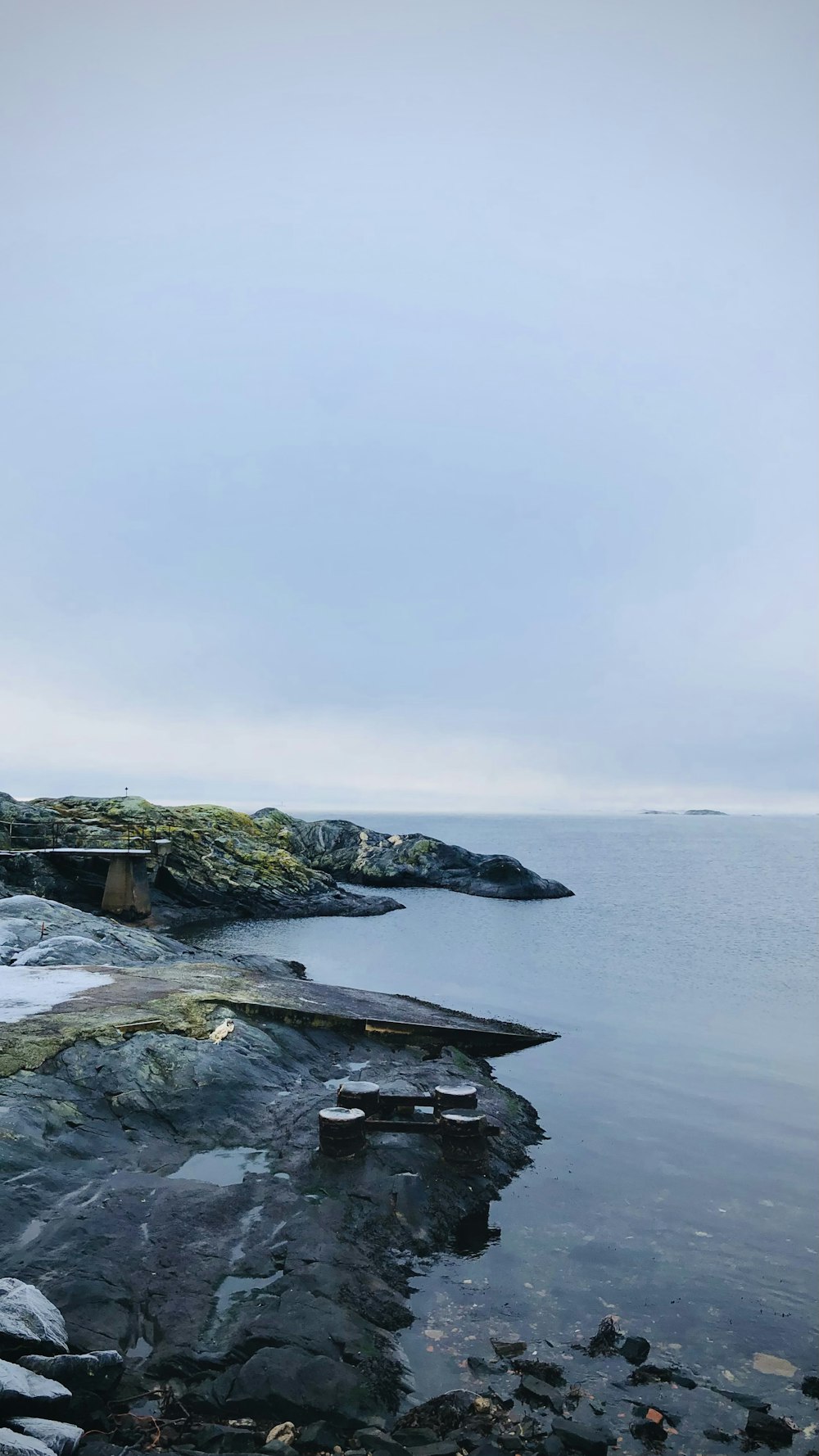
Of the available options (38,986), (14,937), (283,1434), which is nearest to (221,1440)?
(283,1434)

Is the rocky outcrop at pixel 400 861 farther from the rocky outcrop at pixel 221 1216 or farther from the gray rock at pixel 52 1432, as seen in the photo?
the gray rock at pixel 52 1432

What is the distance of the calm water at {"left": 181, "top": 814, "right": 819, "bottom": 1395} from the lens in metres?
7.98

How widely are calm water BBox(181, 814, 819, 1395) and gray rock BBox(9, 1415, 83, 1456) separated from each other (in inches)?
118

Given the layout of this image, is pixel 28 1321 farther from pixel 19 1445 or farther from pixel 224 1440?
pixel 224 1440

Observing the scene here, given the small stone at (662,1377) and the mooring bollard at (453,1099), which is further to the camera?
the mooring bollard at (453,1099)

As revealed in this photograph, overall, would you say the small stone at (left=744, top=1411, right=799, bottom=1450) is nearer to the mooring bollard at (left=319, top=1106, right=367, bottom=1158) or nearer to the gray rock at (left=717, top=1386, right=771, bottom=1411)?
A: the gray rock at (left=717, top=1386, right=771, bottom=1411)

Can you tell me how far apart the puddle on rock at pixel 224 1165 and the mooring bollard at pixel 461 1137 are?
252 cm

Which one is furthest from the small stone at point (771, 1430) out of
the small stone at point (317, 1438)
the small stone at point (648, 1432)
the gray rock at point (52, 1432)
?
the gray rock at point (52, 1432)

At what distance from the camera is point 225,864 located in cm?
4941

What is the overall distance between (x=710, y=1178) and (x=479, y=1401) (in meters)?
7.58

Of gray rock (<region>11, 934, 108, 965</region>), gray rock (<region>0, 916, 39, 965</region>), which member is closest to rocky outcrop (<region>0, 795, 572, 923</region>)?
gray rock (<region>0, 916, 39, 965</region>)

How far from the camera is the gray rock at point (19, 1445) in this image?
4.15 m

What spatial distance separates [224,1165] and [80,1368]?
13.8 ft

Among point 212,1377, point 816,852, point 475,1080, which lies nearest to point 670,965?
point 475,1080
